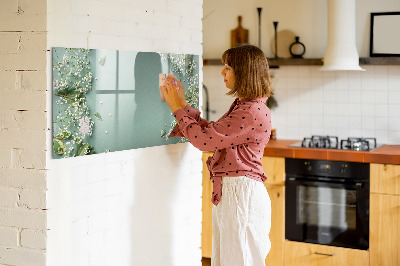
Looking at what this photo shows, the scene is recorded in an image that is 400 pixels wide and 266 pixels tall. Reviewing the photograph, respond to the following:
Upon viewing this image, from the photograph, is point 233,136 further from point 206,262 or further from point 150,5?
point 206,262

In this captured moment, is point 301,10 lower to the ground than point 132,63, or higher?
higher

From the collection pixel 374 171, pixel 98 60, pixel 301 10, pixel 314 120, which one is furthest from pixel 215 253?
pixel 301 10

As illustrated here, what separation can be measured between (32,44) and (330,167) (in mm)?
2605

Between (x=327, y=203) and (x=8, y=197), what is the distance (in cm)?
260

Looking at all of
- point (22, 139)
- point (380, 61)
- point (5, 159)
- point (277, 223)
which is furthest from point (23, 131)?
point (380, 61)

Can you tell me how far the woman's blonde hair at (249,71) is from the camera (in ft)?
9.11

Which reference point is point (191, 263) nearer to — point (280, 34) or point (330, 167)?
point (330, 167)

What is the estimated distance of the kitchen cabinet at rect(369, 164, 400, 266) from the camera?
4.08m

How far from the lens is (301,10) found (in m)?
5.00

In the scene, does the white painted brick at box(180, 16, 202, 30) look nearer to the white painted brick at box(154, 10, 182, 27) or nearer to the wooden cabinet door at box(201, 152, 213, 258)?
the white painted brick at box(154, 10, 182, 27)

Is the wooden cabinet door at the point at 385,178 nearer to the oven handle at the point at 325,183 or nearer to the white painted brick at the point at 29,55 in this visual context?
the oven handle at the point at 325,183

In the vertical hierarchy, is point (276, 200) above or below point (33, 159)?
below

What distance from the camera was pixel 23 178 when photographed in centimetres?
235

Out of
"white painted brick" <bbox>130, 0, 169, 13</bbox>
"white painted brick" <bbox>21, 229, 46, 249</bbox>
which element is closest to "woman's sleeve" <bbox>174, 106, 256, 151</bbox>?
"white painted brick" <bbox>130, 0, 169, 13</bbox>
